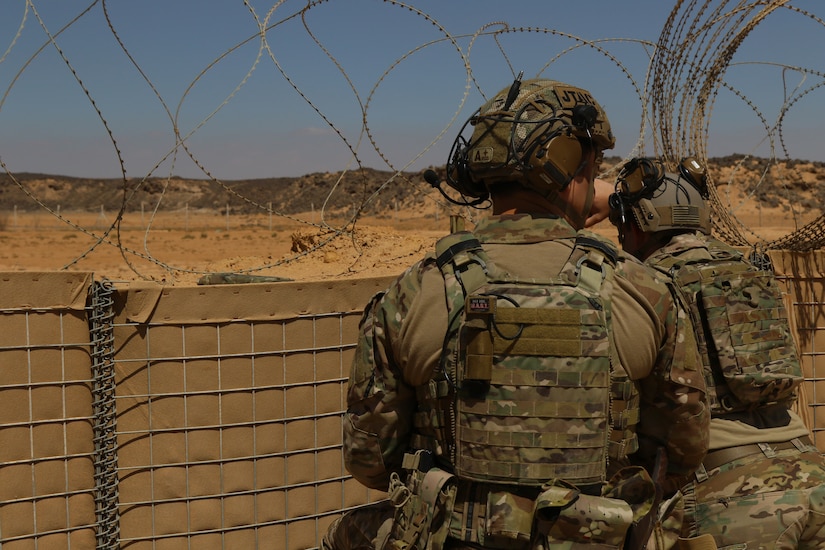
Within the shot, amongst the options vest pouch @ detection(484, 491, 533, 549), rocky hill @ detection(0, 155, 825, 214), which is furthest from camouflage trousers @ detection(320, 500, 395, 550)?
rocky hill @ detection(0, 155, 825, 214)

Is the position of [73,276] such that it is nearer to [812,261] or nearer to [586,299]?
[586,299]

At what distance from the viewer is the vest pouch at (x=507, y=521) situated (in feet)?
7.54

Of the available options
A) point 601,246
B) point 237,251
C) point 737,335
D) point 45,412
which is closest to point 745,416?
point 737,335

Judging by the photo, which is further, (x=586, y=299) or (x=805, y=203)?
(x=805, y=203)

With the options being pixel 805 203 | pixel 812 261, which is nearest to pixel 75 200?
pixel 805 203

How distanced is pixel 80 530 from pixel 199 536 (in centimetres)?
52

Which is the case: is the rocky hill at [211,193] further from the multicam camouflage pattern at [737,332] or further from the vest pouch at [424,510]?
the vest pouch at [424,510]

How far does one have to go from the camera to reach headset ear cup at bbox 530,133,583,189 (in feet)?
7.96

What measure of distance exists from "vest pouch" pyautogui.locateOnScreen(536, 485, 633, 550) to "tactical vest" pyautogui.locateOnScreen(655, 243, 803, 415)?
1.34 metres

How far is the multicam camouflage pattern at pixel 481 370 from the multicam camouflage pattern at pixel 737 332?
3.30 feet

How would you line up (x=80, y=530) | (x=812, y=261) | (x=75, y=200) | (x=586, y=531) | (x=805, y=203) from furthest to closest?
1. (x=75, y=200)
2. (x=805, y=203)
3. (x=812, y=261)
4. (x=80, y=530)
5. (x=586, y=531)

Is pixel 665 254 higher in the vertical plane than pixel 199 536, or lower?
higher

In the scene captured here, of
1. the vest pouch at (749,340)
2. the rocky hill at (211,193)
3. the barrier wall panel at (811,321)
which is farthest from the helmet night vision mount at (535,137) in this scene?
the rocky hill at (211,193)

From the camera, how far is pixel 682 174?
4.07 m
